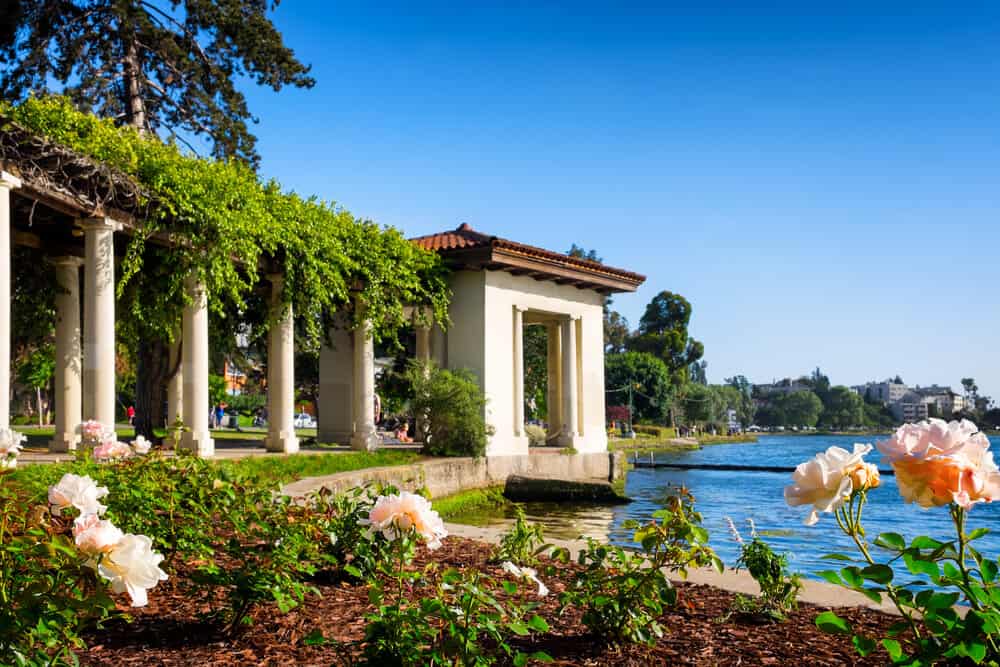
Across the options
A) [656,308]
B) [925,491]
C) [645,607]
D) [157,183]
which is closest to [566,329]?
[157,183]

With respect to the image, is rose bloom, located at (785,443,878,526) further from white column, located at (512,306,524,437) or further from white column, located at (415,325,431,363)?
white column, located at (512,306,524,437)

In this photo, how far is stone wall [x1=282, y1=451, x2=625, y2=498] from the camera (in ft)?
44.9

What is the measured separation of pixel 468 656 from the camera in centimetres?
328

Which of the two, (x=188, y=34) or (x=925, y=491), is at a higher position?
(x=188, y=34)

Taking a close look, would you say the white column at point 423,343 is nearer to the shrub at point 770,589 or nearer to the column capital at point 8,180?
the column capital at point 8,180

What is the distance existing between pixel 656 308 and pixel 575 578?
91186 millimetres

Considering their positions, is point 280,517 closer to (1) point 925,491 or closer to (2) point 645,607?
(2) point 645,607

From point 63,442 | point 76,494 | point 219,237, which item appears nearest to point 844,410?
point 219,237

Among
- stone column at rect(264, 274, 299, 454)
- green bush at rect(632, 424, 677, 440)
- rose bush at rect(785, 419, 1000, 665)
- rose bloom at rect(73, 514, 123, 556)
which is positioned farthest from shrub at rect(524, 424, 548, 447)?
green bush at rect(632, 424, 677, 440)

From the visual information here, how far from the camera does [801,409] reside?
139m

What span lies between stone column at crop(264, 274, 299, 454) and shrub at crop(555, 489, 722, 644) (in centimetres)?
1295

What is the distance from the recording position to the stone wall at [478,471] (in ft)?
44.9

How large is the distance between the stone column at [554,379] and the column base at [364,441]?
742 cm

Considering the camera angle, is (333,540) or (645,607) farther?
(333,540)
